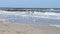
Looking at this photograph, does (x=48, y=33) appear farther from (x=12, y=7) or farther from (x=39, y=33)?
(x=12, y=7)

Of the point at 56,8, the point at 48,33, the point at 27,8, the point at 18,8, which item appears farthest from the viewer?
the point at 18,8

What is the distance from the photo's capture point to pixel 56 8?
629 inches

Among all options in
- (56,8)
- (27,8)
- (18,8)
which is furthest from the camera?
(18,8)

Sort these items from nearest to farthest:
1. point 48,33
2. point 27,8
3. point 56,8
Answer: point 48,33
point 56,8
point 27,8

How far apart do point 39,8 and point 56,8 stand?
1.91m

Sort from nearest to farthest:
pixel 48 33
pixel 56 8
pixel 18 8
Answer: pixel 48 33 < pixel 56 8 < pixel 18 8

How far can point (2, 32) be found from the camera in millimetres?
5188

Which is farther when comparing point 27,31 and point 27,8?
point 27,8

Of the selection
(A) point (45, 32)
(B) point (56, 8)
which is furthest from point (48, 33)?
(B) point (56, 8)

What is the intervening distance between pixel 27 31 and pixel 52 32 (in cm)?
84

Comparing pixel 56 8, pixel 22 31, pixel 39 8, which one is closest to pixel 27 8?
pixel 39 8

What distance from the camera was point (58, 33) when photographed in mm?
5109

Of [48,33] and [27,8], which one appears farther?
[27,8]

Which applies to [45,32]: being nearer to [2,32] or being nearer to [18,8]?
[2,32]
